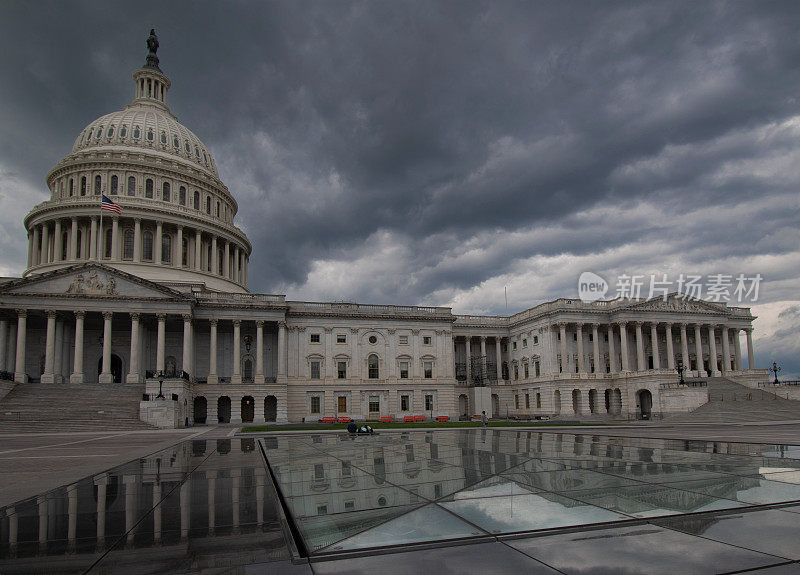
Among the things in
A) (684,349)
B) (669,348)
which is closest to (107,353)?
(669,348)

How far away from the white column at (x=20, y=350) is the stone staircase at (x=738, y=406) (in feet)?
236

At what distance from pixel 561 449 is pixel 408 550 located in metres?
15.1

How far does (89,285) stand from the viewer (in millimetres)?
67562

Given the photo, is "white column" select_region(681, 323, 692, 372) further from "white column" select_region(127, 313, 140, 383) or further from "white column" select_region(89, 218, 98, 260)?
"white column" select_region(89, 218, 98, 260)

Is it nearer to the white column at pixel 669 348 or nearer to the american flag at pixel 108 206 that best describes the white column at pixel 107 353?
the american flag at pixel 108 206

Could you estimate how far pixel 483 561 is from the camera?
646 centimetres

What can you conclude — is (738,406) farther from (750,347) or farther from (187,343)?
(187,343)

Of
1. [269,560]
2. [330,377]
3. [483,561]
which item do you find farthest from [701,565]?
[330,377]

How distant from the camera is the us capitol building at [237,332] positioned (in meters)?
68.3

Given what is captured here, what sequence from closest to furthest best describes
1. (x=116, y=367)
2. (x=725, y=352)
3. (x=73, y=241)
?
1. (x=116, y=367)
2. (x=73, y=241)
3. (x=725, y=352)

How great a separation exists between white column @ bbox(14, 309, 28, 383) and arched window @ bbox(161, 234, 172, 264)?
24.4 m

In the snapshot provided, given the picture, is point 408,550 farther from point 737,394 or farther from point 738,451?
point 737,394

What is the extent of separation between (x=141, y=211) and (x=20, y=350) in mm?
27743

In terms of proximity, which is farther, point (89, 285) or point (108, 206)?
point (108, 206)
